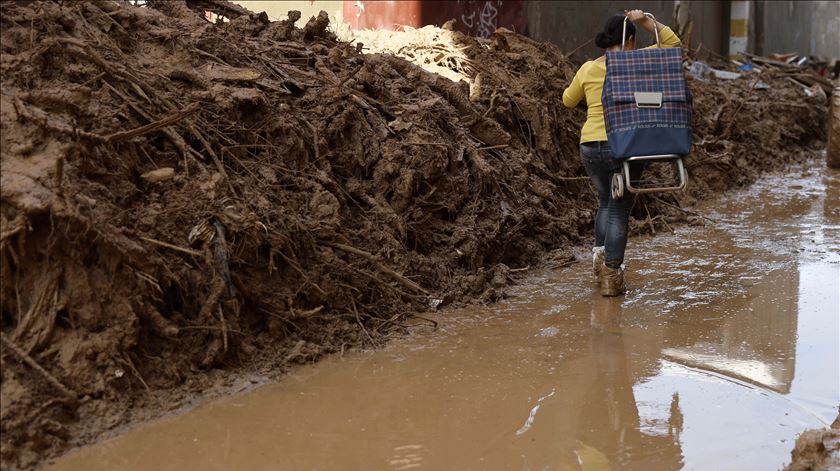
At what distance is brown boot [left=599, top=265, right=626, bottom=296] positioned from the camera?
6.16 metres

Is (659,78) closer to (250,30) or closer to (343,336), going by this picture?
(343,336)

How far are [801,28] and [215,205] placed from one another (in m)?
26.9

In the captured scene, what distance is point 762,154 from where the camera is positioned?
40.0 ft

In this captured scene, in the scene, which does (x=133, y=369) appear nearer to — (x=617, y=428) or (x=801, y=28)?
(x=617, y=428)

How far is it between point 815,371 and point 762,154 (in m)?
8.05

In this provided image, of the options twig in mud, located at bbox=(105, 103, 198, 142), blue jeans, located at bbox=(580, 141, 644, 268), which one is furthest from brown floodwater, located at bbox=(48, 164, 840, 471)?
twig in mud, located at bbox=(105, 103, 198, 142)

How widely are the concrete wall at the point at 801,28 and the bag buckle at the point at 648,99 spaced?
61.9 ft

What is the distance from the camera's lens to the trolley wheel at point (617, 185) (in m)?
5.93

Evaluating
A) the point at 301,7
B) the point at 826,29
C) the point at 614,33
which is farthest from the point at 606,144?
the point at 826,29

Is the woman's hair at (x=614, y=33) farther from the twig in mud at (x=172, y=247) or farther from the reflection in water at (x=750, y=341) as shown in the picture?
the twig in mud at (x=172, y=247)

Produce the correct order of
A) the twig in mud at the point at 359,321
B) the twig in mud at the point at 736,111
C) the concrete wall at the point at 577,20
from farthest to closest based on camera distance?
the concrete wall at the point at 577,20 < the twig in mud at the point at 736,111 < the twig in mud at the point at 359,321

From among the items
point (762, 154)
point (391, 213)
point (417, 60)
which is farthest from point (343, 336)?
point (762, 154)

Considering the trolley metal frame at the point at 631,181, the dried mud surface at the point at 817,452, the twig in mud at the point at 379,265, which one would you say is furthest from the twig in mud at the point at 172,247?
the dried mud surface at the point at 817,452

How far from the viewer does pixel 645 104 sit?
5703 millimetres
